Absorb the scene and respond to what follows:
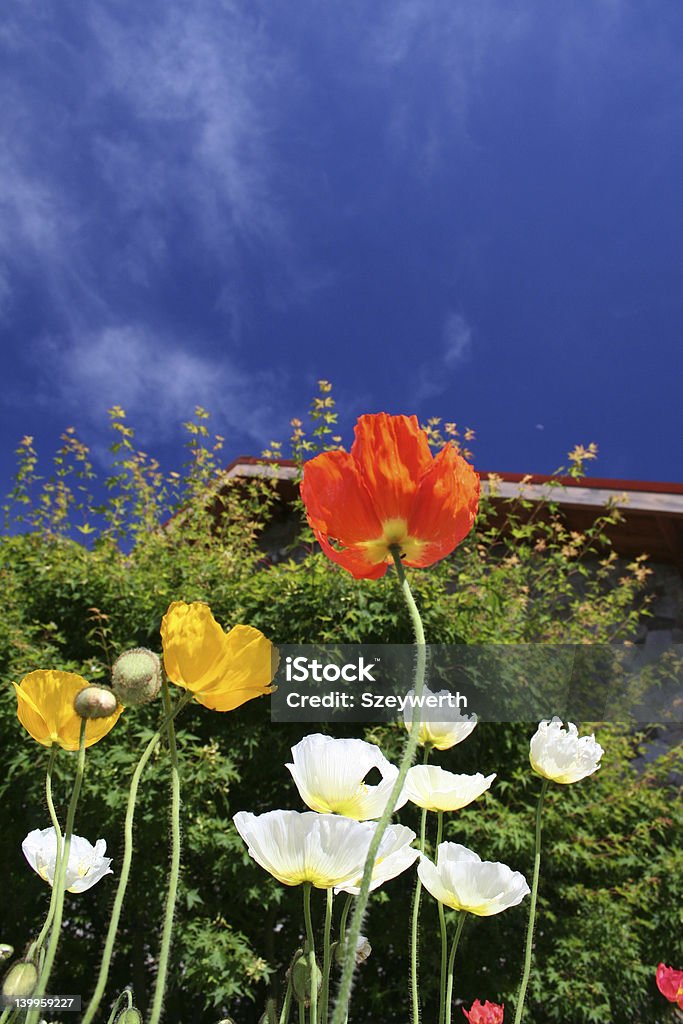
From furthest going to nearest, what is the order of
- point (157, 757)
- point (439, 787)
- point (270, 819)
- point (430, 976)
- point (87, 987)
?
point (87, 987) < point (157, 757) < point (430, 976) < point (439, 787) < point (270, 819)

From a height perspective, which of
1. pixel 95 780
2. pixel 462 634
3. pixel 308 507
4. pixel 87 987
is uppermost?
pixel 462 634

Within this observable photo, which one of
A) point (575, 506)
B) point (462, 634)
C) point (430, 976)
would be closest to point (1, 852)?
point (430, 976)

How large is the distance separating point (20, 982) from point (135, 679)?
22 centimetres

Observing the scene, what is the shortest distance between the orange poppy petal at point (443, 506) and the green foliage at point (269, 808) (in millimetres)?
1981

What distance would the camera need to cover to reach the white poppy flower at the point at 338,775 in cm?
58

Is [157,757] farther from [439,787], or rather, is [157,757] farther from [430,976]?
[439,787]

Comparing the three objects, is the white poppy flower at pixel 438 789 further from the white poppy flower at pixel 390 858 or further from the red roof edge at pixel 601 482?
the red roof edge at pixel 601 482

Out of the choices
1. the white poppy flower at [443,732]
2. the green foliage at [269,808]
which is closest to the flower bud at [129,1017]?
the white poppy flower at [443,732]

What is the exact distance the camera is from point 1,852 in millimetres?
2969

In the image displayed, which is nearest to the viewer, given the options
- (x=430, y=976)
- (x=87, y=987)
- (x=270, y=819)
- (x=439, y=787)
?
(x=270, y=819)

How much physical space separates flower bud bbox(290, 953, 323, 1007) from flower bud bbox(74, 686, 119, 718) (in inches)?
9.6

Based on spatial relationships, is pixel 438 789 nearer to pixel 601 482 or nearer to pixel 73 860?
pixel 73 860

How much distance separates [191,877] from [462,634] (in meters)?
1.38

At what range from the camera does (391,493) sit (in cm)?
52
